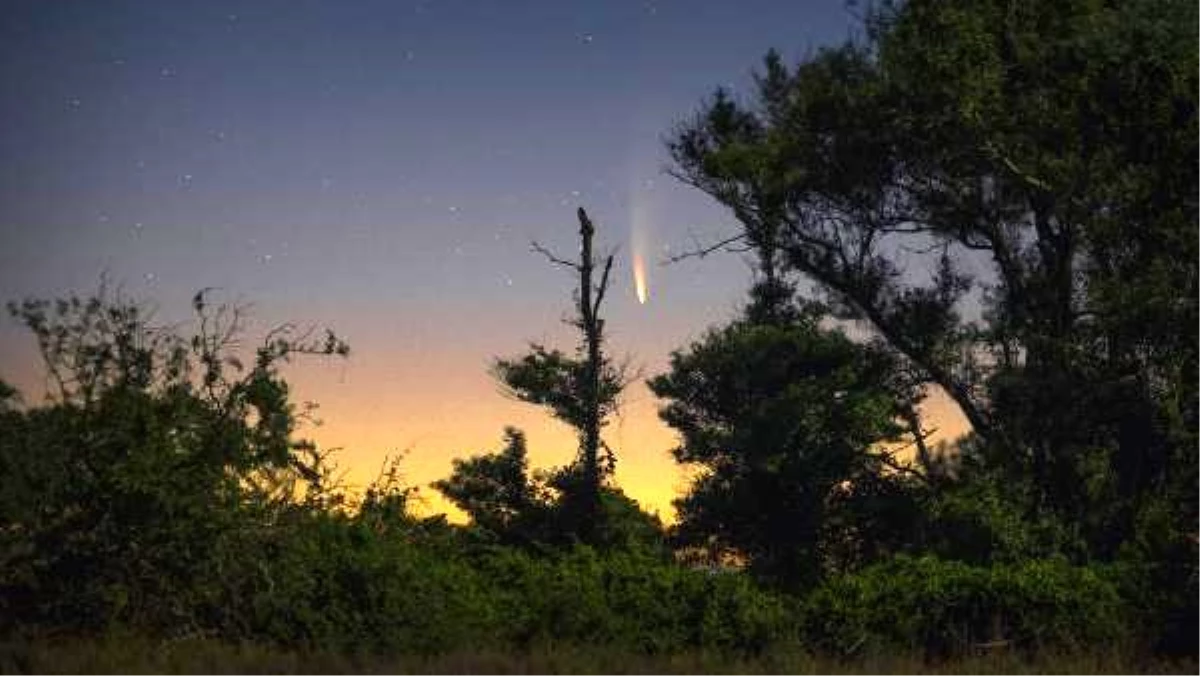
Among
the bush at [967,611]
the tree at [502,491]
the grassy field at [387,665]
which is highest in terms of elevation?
the tree at [502,491]

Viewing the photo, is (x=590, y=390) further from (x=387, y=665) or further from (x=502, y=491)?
(x=387, y=665)

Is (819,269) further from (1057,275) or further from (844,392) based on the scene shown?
(1057,275)

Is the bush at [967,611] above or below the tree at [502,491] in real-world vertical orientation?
below

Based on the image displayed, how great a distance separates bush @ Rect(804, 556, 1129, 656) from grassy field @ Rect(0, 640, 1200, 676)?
10.9ft

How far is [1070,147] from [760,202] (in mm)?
8417

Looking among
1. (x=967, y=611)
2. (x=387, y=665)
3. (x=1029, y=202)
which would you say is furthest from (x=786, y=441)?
(x=387, y=665)

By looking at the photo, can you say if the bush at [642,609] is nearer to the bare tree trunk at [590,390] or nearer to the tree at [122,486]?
the tree at [122,486]

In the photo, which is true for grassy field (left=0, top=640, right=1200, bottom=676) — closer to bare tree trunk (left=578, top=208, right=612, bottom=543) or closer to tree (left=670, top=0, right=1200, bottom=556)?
tree (left=670, top=0, right=1200, bottom=556)

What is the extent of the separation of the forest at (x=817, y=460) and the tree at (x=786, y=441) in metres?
0.08

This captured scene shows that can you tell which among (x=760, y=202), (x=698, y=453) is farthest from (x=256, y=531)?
(x=698, y=453)

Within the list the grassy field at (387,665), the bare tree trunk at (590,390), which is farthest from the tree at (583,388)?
the grassy field at (387,665)

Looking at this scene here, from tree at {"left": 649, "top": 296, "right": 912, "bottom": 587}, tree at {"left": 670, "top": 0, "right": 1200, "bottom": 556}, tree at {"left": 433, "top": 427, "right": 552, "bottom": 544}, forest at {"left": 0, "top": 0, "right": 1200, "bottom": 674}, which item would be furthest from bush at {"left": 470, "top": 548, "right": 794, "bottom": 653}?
tree at {"left": 433, "top": 427, "right": 552, "bottom": 544}

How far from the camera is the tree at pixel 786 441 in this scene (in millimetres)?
31363

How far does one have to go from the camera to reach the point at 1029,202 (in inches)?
1110
